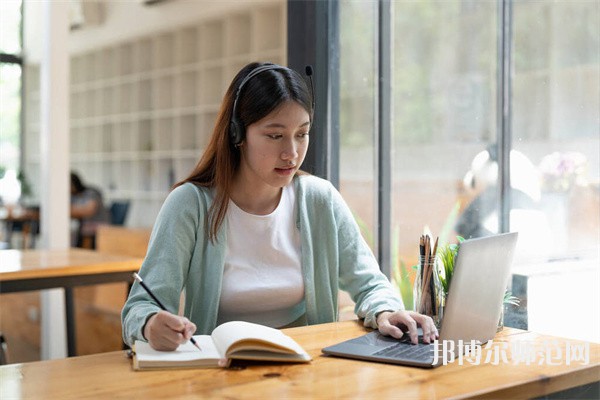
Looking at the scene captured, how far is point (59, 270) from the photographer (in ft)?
9.80

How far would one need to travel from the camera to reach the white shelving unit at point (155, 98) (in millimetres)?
6336

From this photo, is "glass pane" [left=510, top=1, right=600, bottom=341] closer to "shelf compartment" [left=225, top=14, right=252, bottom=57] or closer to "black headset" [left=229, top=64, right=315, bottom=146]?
"black headset" [left=229, top=64, right=315, bottom=146]

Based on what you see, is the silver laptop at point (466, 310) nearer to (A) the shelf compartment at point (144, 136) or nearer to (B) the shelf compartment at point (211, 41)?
(B) the shelf compartment at point (211, 41)

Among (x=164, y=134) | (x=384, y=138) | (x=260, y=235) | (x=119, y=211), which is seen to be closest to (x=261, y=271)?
(x=260, y=235)

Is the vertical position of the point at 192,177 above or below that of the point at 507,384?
above

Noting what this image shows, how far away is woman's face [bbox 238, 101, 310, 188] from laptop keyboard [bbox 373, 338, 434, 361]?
51 cm

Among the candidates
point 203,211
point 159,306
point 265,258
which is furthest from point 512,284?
point 159,306

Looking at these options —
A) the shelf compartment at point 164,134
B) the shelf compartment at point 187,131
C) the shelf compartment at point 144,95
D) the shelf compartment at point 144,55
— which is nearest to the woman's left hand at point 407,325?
the shelf compartment at point 187,131

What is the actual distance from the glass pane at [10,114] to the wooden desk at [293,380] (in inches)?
120

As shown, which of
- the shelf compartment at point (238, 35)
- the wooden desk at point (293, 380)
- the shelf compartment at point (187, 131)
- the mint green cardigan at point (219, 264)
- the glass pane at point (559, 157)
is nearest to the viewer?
the wooden desk at point (293, 380)

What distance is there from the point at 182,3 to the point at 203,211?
5.12 meters

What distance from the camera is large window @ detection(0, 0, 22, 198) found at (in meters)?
4.33

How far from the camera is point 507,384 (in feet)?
4.51

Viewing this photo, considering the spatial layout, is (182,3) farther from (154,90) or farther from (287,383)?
(287,383)
